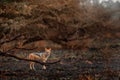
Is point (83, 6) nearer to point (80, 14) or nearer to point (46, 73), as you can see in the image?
point (80, 14)

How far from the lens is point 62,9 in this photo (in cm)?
2945

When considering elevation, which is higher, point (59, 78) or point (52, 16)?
point (52, 16)

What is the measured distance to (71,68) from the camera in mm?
19781

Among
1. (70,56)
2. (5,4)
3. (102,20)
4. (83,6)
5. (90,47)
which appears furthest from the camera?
(102,20)

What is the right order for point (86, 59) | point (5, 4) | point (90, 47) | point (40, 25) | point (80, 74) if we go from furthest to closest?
1. point (90, 47)
2. point (40, 25)
3. point (86, 59)
4. point (80, 74)
5. point (5, 4)

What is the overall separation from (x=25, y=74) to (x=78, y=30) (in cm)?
1734

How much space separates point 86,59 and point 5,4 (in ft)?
29.5

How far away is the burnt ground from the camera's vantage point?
658 inches

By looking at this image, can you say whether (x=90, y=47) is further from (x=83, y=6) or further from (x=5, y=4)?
(x=5, y=4)

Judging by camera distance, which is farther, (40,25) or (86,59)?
(40,25)

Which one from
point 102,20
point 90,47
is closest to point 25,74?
A: point 90,47

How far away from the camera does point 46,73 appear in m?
18.0

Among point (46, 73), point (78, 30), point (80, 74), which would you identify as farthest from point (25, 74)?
point (78, 30)

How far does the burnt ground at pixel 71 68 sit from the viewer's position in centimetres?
1672
